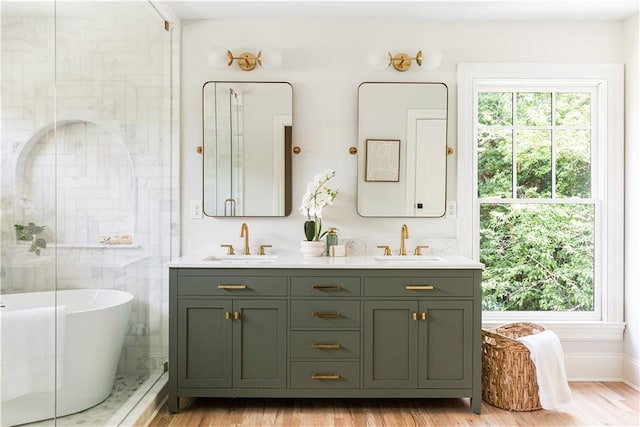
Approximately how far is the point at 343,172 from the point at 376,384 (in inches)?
54.7

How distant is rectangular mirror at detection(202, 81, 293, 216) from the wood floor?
1.24 m

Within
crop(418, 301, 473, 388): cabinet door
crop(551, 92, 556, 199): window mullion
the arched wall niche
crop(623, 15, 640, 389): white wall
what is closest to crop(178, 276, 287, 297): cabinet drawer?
the arched wall niche

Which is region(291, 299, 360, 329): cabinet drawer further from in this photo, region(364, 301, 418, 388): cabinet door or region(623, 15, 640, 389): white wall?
region(623, 15, 640, 389): white wall

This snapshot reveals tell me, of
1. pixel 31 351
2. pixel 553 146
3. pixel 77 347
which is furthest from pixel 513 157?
pixel 31 351

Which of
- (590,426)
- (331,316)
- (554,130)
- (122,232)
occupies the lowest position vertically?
(590,426)

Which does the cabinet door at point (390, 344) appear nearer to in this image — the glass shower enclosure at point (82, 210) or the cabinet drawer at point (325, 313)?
the cabinet drawer at point (325, 313)

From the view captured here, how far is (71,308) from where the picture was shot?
192 centimetres

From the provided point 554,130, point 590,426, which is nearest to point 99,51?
point 554,130

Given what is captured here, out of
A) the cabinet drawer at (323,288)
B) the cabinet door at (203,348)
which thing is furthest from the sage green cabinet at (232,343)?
the cabinet drawer at (323,288)

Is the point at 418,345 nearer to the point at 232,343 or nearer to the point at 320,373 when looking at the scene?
the point at 320,373

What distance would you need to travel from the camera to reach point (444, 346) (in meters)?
2.66

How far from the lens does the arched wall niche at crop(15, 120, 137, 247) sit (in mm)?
1600

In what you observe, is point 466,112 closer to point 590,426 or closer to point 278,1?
point 278,1

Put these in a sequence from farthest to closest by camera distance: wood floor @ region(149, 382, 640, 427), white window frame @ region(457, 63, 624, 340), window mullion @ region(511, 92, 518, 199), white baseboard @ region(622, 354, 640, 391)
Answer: window mullion @ region(511, 92, 518, 199) → white window frame @ region(457, 63, 624, 340) → white baseboard @ region(622, 354, 640, 391) → wood floor @ region(149, 382, 640, 427)
